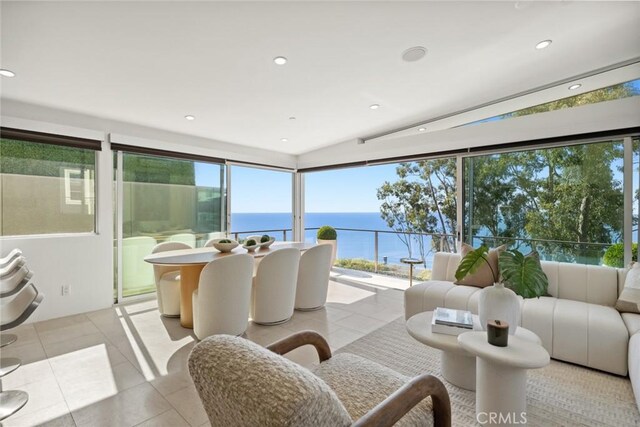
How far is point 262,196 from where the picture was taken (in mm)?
9602

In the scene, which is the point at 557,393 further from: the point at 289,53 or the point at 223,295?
the point at 289,53

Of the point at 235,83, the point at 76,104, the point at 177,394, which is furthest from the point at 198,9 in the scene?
the point at 177,394

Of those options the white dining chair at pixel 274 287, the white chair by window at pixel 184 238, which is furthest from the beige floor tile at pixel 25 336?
the white dining chair at pixel 274 287

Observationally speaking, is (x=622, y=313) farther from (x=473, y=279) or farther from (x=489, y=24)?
(x=489, y=24)

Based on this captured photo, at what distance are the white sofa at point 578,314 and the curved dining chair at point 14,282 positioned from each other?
10.5 feet

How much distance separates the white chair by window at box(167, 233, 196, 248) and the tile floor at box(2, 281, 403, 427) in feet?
3.11

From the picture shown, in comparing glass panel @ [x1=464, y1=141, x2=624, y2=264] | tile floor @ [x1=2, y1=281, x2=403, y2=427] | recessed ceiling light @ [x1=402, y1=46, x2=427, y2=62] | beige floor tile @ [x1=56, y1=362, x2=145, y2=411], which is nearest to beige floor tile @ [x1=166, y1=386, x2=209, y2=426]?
tile floor @ [x1=2, y1=281, x2=403, y2=427]

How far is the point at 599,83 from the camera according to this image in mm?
3381

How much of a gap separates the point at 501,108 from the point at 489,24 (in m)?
1.86

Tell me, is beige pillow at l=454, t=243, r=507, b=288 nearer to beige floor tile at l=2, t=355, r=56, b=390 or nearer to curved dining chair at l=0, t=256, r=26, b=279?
beige floor tile at l=2, t=355, r=56, b=390

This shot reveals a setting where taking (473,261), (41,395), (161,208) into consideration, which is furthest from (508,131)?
(41,395)

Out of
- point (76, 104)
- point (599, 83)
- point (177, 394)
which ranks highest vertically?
point (599, 83)

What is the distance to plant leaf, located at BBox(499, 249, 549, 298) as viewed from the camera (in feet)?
6.52

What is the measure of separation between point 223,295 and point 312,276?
50.6 inches
